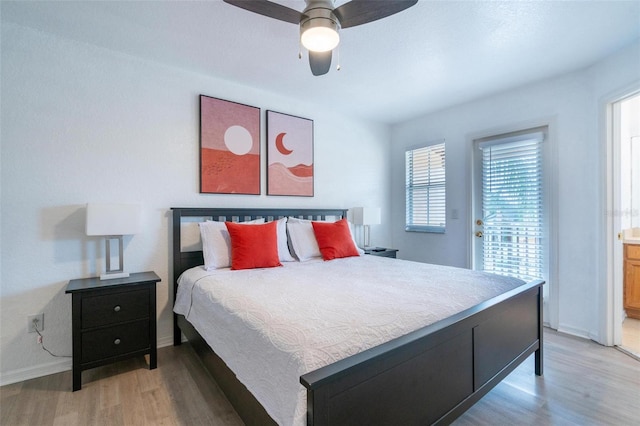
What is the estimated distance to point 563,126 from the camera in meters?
2.97

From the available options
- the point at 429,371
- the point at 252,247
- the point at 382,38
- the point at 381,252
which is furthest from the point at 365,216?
the point at 429,371

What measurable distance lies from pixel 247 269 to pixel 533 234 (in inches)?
119

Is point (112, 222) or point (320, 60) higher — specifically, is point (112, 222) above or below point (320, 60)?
below

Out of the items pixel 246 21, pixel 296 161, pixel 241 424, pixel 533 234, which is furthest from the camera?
pixel 296 161

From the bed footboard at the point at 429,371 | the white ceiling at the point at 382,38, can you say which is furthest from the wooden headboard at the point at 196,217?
the bed footboard at the point at 429,371

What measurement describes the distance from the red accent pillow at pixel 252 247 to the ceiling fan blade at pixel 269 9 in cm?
164

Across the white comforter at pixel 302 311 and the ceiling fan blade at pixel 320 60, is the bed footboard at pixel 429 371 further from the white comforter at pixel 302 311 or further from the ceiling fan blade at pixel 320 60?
the ceiling fan blade at pixel 320 60

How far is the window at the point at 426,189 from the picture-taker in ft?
13.4

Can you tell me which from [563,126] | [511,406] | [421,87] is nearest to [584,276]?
Answer: [563,126]

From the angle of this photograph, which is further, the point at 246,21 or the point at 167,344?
the point at 167,344

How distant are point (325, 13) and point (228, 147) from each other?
5.88ft

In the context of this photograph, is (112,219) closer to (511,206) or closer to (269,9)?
(269,9)

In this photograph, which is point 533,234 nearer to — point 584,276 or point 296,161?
point 584,276

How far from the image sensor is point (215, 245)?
2615mm
